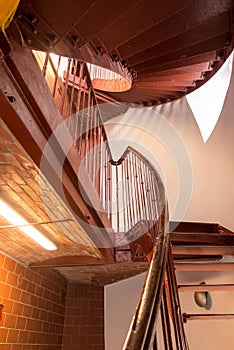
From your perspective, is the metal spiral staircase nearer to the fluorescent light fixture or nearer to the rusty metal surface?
the rusty metal surface

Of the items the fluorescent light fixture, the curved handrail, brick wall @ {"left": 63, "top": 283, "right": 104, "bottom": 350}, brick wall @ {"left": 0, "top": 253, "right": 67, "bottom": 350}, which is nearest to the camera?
the curved handrail

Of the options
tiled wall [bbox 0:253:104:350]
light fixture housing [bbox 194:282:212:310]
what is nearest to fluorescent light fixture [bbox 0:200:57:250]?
tiled wall [bbox 0:253:104:350]

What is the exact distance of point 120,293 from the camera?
15.5 feet

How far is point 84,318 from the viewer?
471 centimetres

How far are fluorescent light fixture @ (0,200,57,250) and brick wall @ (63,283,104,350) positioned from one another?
168cm

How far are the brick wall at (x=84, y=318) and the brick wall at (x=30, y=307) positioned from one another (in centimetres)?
13

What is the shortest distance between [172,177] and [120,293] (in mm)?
1983

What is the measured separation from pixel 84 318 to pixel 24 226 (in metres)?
2.51

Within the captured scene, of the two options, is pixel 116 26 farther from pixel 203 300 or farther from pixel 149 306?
pixel 203 300

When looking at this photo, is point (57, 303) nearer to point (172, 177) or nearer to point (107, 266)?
point (107, 266)

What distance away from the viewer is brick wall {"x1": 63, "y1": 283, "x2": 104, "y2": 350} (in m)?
4.58

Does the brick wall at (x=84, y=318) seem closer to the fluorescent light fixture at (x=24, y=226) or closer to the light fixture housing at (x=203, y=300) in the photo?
the light fixture housing at (x=203, y=300)

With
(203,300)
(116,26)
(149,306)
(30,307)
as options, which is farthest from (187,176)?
(149,306)

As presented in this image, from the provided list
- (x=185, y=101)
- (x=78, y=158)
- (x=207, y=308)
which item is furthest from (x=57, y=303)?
(x=185, y=101)
